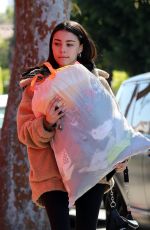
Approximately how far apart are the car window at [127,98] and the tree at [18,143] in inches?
68.9

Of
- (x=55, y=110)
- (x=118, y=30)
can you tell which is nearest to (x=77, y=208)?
(x=55, y=110)

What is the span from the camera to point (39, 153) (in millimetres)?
4770

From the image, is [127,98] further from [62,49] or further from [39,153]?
[39,153]

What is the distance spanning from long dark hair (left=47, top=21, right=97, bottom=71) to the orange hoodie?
1.14 ft

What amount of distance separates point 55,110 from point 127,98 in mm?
4775

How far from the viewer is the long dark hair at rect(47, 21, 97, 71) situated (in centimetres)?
490

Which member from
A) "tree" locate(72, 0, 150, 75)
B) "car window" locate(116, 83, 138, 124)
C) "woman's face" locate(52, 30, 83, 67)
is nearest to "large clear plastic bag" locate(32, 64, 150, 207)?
"woman's face" locate(52, 30, 83, 67)

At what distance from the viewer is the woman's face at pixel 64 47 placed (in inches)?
191

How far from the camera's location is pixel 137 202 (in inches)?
320

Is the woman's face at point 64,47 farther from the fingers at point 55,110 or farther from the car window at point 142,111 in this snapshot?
the car window at point 142,111

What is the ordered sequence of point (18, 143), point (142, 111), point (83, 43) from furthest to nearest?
1. point (142, 111)
2. point (18, 143)
3. point (83, 43)

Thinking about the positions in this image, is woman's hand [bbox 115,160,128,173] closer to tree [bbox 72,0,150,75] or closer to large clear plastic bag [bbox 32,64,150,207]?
large clear plastic bag [bbox 32,64,150,207]

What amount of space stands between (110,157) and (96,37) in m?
22.3

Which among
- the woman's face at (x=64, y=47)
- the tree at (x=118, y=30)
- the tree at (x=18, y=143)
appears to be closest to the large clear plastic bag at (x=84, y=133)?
the woman's face at (x=64, y=47)
